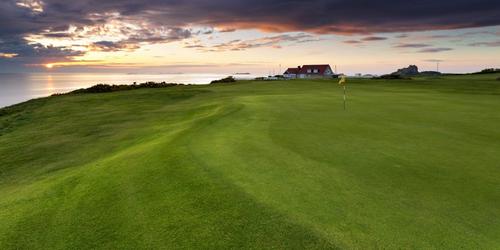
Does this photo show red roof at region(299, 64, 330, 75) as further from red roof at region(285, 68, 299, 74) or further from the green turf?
the green turf

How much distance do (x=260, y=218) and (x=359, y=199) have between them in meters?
1.74

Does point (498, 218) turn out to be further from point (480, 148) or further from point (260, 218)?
point (480, 148)

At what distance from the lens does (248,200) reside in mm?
5609

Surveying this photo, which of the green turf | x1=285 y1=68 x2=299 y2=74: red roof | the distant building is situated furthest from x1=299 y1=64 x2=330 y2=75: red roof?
the green turf

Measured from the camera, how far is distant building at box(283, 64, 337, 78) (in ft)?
384

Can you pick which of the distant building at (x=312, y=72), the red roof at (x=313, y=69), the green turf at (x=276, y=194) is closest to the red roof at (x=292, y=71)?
the distant building at (x=312, y=72)

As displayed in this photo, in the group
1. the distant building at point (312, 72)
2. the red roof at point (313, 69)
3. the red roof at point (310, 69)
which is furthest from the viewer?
the red roof at point (310, 69)

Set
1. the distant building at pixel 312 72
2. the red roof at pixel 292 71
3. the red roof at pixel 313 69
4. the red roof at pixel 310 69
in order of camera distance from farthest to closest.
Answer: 1. the red roof at pixel 292 71
2. the red roof at pixel 310 69
3. the red roof at pixel 313 69
4. the distant building at pixel 312 72

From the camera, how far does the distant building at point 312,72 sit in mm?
117000

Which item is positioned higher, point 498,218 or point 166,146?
point 166,146

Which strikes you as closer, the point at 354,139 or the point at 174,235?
the point at 174,235

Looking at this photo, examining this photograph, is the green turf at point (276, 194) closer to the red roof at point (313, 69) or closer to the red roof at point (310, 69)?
the red roof at point (313, 69)

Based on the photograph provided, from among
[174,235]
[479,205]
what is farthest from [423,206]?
[174,235]

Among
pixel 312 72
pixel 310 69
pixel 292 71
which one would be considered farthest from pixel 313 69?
pixel 292 71
